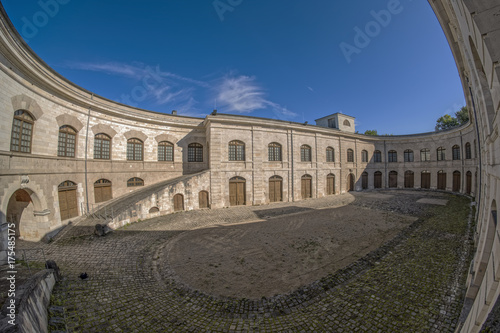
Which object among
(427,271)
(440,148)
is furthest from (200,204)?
(440,148)

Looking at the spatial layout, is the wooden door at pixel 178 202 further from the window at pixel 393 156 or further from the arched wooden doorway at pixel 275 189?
the window at pixel 393 156

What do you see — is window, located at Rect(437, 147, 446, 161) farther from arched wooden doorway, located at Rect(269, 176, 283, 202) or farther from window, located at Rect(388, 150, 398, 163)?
arched wooden doorway, located at Rect(269, 176, 283, 202)

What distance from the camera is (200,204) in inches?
693

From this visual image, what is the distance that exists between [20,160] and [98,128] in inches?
258

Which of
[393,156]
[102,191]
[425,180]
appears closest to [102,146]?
[102,191]

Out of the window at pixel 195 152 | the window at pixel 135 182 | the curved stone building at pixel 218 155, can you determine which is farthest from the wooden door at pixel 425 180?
the window at pixel 135 182

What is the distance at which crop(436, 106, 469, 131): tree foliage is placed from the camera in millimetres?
32450

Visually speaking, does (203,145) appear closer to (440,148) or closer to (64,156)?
(64,156)

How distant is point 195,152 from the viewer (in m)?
21.0

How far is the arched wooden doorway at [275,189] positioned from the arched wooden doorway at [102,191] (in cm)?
1436

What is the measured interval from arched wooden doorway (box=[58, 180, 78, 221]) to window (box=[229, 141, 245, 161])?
11.8m

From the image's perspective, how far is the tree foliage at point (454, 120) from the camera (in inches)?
1278

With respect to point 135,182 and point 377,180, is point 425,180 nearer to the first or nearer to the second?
point 377,180

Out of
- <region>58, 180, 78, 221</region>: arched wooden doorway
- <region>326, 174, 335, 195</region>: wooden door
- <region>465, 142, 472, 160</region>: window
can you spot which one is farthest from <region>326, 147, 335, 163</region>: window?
<region>58, 180, 78, 221</region>: arched wooden doorway
